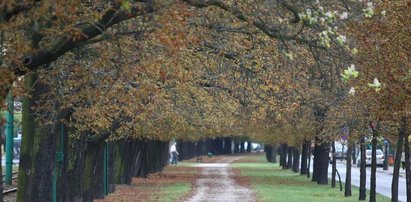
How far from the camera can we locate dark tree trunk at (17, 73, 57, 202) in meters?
19.2

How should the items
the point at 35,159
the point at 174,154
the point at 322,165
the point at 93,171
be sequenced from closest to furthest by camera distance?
the point at 35,159, the point at 93,171, the point at 322,165, the point at 174,154

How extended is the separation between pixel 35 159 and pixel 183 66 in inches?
156

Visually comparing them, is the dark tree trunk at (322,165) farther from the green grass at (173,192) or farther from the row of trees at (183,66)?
the row of trees at (183,66)

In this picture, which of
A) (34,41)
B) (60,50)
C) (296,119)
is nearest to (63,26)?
(60,50)

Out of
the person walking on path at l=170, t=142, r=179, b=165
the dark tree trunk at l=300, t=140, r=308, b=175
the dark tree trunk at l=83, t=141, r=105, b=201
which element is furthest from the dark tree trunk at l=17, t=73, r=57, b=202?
the person walking on path at l=170, t=142, r=179, b=165

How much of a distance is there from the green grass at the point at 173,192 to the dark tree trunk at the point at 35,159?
1281 centimetres

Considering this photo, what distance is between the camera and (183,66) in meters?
17.2

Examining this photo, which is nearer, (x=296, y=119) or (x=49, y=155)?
(x=49, y=155)

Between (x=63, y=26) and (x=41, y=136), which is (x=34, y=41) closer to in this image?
(x=63, y=26)

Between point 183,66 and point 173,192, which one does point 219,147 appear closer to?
point 173,192

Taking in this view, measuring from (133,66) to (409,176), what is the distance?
15152mm

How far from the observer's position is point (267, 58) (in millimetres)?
18672

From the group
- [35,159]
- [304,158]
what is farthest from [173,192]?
[304,158]

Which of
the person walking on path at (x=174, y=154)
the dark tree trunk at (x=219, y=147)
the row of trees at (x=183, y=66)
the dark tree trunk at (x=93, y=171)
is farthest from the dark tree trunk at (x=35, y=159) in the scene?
the dark tree trunk at (x=219, y=147)
